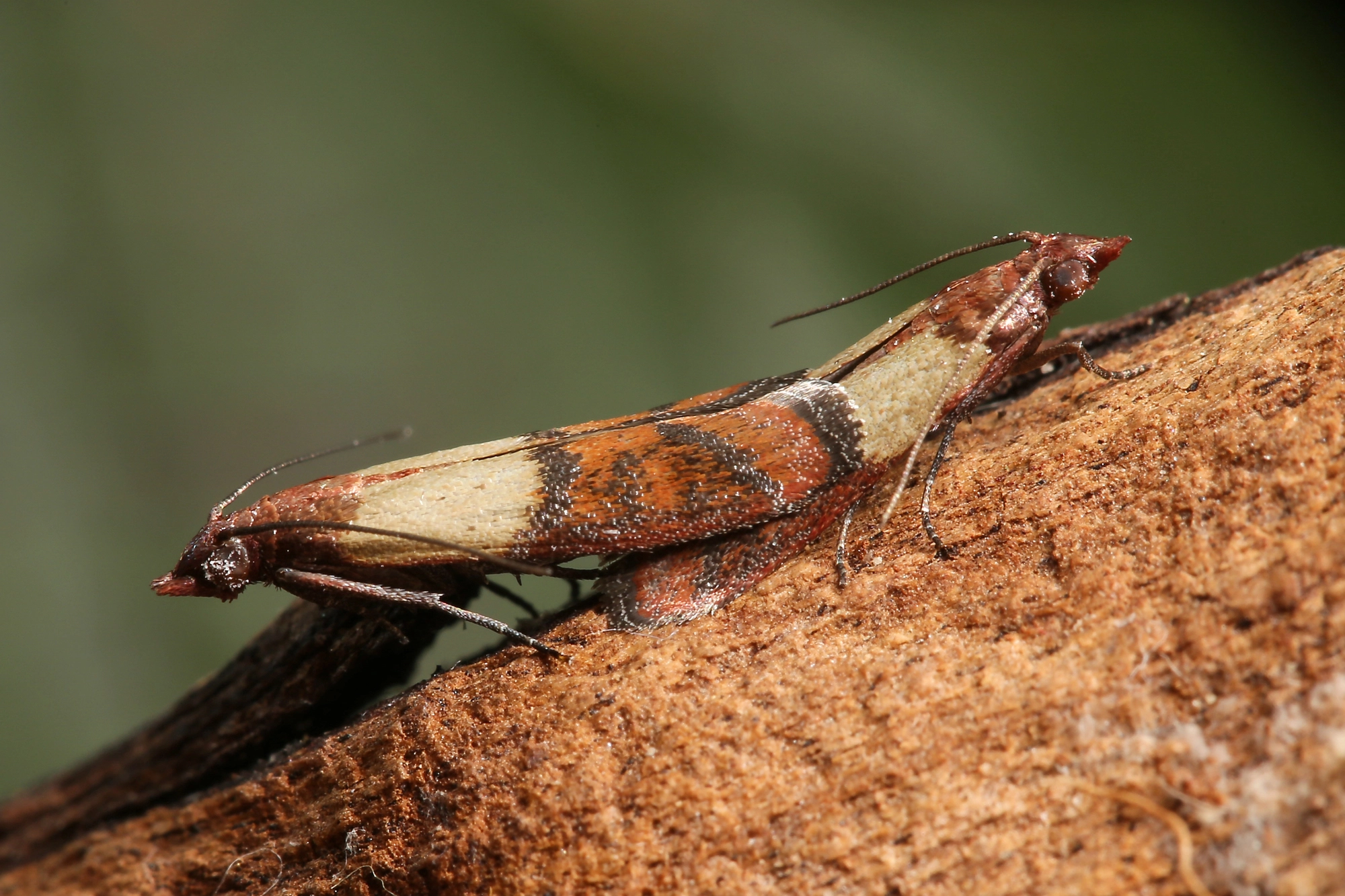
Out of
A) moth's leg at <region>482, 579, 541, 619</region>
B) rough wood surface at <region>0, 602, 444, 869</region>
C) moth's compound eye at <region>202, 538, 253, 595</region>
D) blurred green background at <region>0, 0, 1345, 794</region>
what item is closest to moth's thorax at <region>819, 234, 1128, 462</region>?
moth's leg at <region>482, 579, 541, 619</region>

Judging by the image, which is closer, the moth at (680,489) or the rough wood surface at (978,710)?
the rough wood surface at (978,710)

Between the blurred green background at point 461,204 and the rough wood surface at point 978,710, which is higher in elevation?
the blurred green background at point 461,204

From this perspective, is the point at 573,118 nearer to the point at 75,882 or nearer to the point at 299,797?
the point at 299,797

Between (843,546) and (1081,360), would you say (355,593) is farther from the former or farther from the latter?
(1081,360)

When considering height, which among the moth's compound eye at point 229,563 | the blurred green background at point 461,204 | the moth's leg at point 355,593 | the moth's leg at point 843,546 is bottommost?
the moth's leg at point 843,546

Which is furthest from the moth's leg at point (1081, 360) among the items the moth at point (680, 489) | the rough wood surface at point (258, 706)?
the rough wood surface at point (258, 706)

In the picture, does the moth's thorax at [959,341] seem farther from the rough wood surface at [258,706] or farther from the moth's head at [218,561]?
the moth's head at [218,561]

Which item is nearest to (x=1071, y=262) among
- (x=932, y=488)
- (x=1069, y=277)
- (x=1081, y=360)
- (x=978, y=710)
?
(x=1069, y=277)

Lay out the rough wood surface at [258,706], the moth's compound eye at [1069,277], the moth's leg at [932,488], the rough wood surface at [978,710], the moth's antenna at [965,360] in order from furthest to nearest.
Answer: the rough wood surface at [258,706], the moth's compound eye at [1069,277], the moth's antenna at [965,360], the moth's leg at [932,488], the rough wood surface at [978,710]
